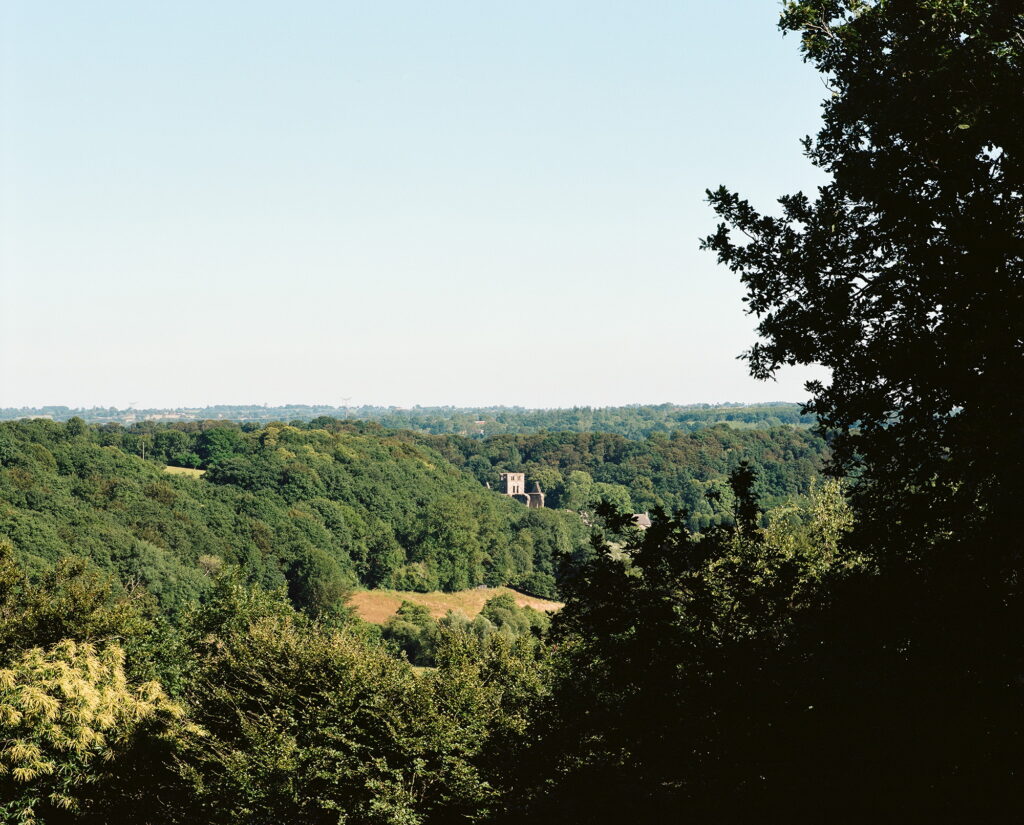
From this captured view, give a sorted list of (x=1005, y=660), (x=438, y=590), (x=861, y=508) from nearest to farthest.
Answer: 1. (x=1005, y=660)
2. (x=861, y=508)
3. (x=438, y=590)

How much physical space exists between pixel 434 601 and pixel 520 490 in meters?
61.8

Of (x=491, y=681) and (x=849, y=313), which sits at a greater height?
(x=849, y=313)

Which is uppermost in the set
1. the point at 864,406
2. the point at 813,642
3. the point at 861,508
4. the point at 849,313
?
the point at 849,313

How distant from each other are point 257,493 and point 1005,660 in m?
90.4

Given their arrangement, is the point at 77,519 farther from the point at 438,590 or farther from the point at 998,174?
the point at 998,174

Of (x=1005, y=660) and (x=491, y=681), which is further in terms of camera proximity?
(x=491, y=681)

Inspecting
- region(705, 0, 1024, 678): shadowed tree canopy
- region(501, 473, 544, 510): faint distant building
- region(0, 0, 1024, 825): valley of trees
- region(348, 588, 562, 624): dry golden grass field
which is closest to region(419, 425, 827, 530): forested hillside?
region(501, 473, 544, 510): faint distant building

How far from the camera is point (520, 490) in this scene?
144250 mm

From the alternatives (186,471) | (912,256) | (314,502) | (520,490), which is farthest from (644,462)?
(912,256)

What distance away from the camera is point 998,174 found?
24.5 ft

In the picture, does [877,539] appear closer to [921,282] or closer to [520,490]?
[921,282]

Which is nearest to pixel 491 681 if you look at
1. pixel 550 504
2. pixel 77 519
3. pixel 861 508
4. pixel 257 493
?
pixel 861 508

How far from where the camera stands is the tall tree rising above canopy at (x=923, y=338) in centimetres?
580

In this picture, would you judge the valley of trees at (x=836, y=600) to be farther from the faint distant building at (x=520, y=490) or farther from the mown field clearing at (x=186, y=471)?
the faint distant building at (x=520, y=490)
